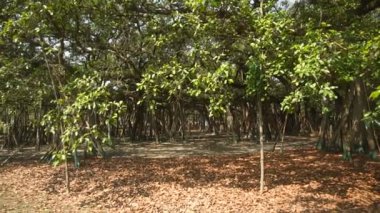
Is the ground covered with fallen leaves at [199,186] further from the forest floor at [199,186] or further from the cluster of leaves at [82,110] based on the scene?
the cluster of leaves at [82,110]

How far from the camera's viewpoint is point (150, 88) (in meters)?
7.61

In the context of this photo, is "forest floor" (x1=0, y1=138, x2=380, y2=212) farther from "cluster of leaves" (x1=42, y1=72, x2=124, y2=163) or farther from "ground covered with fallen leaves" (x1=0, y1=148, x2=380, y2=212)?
"cluster of leaves" (x1=42, y1=72, x2=124, y2=163)

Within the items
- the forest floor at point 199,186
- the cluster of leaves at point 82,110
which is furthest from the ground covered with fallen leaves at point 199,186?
the cluster of leaves at point 82,110

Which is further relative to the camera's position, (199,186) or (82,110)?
(199,186)

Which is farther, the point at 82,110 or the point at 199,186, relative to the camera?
the point at 199,186

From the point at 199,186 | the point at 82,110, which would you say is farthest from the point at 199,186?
the point at 82,110

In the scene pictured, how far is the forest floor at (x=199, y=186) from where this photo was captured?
7.82 meters

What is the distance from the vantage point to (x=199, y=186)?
889cm

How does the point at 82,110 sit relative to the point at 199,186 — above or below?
above

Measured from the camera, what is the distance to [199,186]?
29.2 feet

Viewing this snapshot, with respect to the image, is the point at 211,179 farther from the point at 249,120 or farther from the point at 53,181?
the point at 249,120

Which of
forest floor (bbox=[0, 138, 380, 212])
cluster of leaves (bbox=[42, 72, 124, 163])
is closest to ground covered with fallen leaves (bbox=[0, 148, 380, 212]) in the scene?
forest floor (bbox=[0, 138, 380, 212])

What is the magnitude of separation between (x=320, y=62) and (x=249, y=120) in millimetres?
15348

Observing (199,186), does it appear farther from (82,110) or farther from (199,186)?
(82,110)
